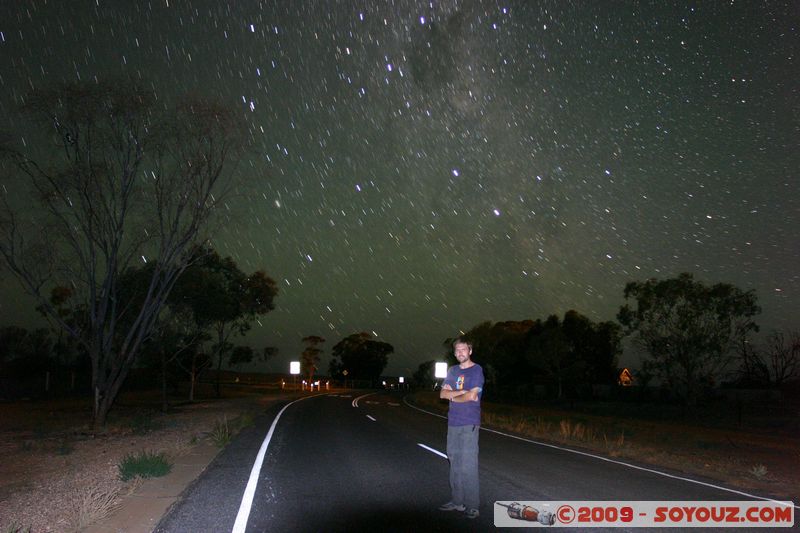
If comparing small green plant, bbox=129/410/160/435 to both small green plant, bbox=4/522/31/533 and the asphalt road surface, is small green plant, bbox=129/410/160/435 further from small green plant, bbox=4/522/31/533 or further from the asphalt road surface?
small green plant, bbox=4/522/31/533

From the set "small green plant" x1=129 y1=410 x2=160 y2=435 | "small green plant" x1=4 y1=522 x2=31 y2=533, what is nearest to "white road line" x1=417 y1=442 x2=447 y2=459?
"small green plant" x1=4 y1=522 x2=31 y2=533

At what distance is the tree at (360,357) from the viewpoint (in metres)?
101

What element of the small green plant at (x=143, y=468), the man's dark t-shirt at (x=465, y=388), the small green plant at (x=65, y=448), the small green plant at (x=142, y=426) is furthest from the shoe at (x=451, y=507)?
the small green plant at (x=142, y=426)

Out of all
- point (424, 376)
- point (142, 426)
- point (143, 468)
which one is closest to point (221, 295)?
point (142, 426)

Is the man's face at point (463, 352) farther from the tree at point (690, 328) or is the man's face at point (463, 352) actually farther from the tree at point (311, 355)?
the tree at point (311, 355)

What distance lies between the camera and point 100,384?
61.8 feet

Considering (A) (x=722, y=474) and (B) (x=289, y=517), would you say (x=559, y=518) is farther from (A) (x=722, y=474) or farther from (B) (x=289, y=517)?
(A) (x=722, y=474)

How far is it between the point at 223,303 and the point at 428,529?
2906 centimetres

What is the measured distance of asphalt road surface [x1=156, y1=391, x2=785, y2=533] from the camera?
6488 millimetres

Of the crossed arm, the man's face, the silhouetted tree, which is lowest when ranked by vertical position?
the silhouetted tree

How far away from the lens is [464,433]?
6824 millimetres

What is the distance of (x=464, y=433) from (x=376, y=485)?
90.5 inches

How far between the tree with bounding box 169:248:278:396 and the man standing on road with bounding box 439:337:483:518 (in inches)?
868

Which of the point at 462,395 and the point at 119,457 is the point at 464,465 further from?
the point at 119,457
